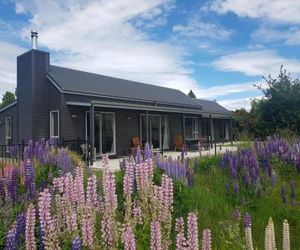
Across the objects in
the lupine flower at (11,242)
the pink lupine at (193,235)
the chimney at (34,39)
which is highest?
the chimney at (34,39)

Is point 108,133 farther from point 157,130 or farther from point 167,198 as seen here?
point 167,198

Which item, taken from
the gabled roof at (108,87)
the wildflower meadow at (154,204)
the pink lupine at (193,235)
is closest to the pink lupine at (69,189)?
the wildflower meadow at (154,204)

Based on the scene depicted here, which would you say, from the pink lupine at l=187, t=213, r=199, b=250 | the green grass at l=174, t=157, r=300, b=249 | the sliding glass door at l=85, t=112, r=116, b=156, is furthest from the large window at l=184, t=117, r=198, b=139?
the pink lupine at l=187, t=213, r=199, b=250

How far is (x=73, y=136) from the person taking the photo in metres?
16.6

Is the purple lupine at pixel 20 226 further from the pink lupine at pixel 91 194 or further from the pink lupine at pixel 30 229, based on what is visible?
the pink lupine at pixel 91 194

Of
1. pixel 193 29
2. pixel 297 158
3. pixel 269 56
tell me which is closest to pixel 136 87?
pixel 269 56

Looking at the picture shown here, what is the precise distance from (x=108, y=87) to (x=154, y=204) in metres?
18.4

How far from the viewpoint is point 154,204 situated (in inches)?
108

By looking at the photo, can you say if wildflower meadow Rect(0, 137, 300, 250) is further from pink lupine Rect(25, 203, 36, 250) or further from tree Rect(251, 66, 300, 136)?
tree Rect(251, 66, 300, 136)

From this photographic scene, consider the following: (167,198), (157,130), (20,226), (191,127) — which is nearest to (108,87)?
(157,130)

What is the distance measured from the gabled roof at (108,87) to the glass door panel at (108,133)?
1.45m

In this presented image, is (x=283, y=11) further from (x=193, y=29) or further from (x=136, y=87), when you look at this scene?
(x=136, y=87)

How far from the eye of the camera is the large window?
83.3ft

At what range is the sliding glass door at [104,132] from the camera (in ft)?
56.4
